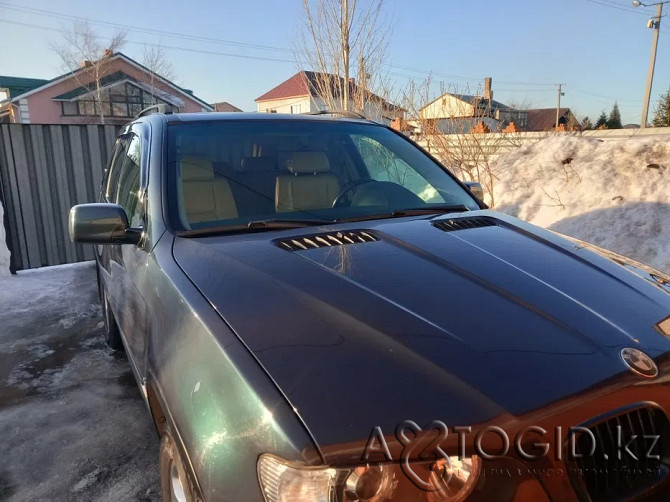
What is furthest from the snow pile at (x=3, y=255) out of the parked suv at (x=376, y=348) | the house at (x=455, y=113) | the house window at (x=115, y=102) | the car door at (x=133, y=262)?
the house window at (x=115, y=102)

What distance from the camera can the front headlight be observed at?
995mm

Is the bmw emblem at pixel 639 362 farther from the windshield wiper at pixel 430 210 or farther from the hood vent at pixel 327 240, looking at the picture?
the windshield wiper at pixel 430 210

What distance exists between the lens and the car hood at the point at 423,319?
110 centimetres

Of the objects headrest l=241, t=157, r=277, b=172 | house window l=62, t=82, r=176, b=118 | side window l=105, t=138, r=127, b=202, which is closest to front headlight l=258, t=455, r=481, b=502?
headrest l=241, t=157, r=277, b=172

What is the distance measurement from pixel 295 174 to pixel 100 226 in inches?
38.8

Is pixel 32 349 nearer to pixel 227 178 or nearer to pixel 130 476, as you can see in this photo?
pixel 130 476

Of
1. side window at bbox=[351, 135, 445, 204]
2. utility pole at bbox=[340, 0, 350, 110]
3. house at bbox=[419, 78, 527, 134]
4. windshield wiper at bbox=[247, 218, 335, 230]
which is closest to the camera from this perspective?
windshield wiper at bbox=[247, 218, 335, 230]

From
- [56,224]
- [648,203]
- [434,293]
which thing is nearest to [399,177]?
[434,293]

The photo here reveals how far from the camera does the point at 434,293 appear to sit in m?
1.52

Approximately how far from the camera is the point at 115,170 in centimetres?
362

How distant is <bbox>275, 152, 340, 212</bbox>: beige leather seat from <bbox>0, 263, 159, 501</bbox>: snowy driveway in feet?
4.82

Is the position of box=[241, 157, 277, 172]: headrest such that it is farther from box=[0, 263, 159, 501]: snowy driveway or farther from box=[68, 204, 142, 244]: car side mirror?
box=[0, 263, 159, 501]: snowy driveway

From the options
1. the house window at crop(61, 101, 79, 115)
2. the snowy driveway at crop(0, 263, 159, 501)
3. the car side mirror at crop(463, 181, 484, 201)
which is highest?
the house window at crop(61, 101, 79, 115)

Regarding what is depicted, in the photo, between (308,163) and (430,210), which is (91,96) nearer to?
(308,163)
